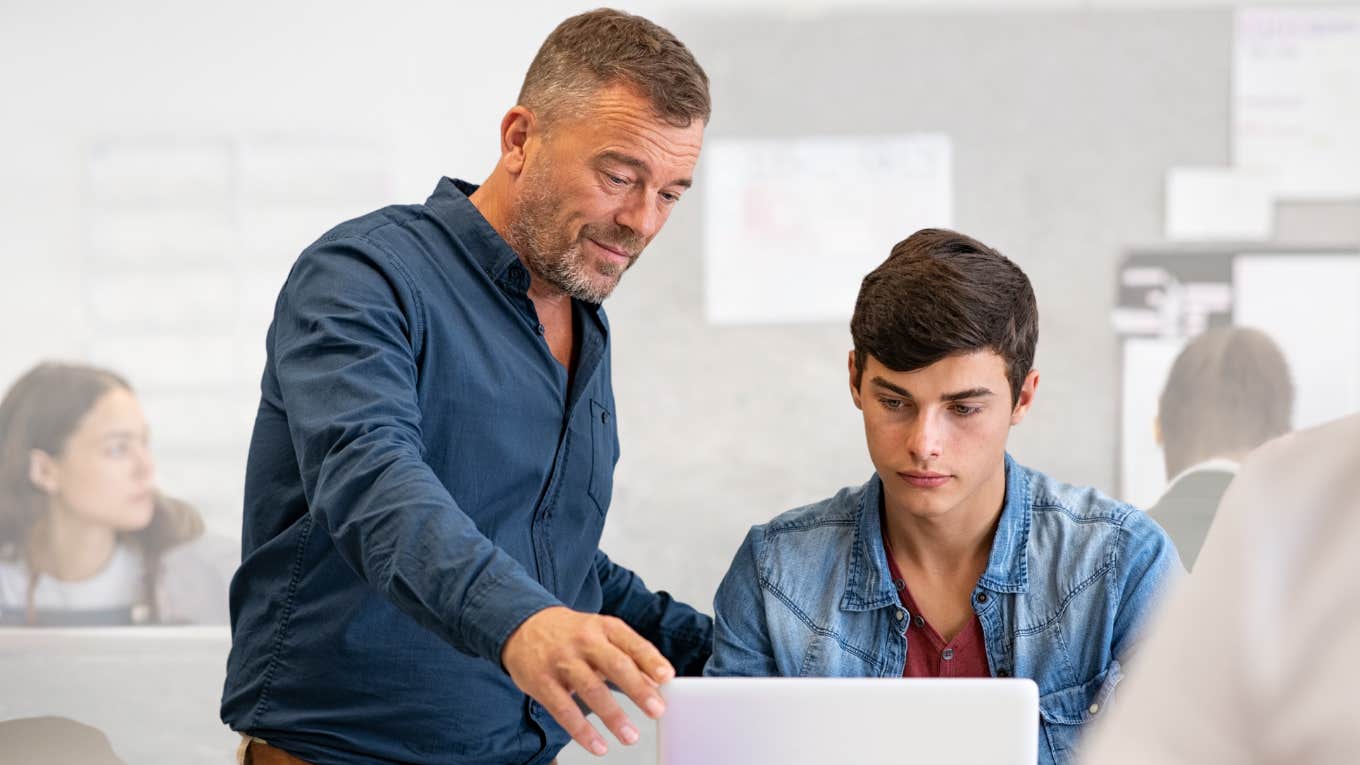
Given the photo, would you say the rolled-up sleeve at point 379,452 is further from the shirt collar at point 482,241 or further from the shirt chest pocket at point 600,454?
the shirt chest pocket at point 600,454

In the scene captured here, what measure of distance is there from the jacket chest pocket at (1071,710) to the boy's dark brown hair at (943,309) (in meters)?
0.35

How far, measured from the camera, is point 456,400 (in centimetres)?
152

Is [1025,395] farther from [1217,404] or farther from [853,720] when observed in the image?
[1217,404]

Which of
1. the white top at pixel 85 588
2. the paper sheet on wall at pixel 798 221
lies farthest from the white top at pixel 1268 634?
the white top at pixel 85 588

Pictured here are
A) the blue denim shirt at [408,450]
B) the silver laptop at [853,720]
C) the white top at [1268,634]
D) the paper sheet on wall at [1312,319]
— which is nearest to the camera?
the white top at [1268,634]

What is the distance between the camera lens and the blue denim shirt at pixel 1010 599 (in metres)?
1.59

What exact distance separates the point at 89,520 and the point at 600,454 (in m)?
1.85

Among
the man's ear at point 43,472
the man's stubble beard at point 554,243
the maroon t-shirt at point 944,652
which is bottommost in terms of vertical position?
the man's ear at point 43,472

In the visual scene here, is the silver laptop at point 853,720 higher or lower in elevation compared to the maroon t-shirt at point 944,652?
higher

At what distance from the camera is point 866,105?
3006mm

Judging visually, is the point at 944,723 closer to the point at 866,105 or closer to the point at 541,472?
the point at 541,472

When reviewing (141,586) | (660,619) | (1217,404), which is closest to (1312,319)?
(1217,404)

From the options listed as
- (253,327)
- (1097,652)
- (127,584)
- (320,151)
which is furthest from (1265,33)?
(127,584)

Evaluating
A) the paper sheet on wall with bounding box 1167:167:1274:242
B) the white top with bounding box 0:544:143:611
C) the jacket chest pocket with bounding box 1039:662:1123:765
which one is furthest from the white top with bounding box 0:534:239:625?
the paper sheet on wall with bounding box 1167:167:1274:242
